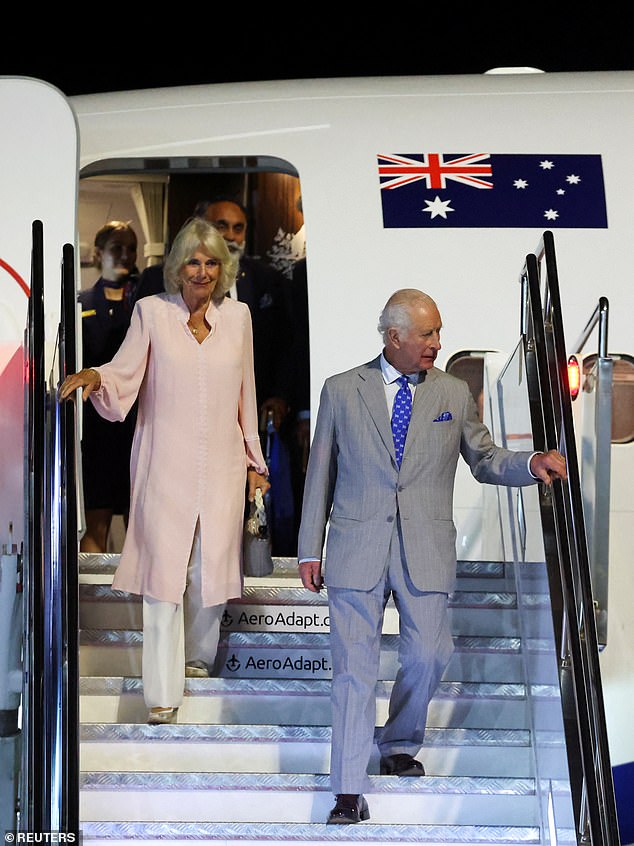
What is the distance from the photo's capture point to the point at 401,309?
4730mm

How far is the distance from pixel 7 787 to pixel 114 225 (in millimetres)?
3953

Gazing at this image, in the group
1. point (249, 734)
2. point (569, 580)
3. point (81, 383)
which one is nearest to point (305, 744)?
point (249, 734)

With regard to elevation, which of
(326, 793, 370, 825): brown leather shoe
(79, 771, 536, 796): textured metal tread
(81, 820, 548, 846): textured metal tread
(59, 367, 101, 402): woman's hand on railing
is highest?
(59, 367, 101, 402): woman's hand on railing

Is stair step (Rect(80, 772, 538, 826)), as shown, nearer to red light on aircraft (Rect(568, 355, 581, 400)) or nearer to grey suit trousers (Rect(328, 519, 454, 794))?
grey suit trousers (Rect(328, 519, 454, 794))

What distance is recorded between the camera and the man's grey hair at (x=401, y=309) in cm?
473

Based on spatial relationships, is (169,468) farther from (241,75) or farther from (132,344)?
(241,75)

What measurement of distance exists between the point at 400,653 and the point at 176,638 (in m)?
0.83

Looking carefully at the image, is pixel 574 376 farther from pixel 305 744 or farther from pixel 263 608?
pixel 305 744

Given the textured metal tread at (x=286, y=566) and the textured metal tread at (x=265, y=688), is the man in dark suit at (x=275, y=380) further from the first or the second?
the textured metal tread at (x=265, y=688)

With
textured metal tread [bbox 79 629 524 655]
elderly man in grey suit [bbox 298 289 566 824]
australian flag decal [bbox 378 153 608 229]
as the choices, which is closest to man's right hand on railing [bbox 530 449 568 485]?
elderly man in grey suit [bbox 298 289 566 824]

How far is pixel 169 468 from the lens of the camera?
5184mm

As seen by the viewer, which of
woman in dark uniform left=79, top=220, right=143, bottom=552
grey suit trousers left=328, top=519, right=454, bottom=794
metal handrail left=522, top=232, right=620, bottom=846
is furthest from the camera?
woman in dark uniform left=79, top=220, right=143, bottom=552

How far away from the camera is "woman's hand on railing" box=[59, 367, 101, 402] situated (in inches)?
180

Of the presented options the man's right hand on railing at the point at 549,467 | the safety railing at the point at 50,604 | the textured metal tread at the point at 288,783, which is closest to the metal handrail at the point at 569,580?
the man's right hand on railing at the point at 549,467
